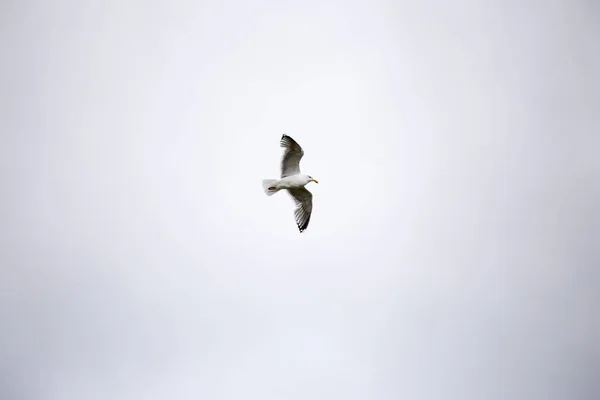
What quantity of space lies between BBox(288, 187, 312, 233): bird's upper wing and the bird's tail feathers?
50cm

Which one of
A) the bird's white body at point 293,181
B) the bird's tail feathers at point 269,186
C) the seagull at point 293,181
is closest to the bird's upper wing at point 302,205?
the seagull at point 293,181

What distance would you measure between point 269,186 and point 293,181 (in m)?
0.52

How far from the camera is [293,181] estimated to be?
603 inches

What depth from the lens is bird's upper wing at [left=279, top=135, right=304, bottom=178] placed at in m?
15.0

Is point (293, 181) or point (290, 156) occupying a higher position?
point (290, 156)

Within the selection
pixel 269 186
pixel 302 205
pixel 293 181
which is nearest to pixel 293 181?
pixel 293 181

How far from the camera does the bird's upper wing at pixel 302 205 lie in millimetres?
15719

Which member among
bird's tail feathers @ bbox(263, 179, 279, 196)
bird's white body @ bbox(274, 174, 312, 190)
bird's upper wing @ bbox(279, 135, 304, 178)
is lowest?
bird's tail feathers @ bbox(263, 179, 279, 196)

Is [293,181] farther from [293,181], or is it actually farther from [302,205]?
[302,205]

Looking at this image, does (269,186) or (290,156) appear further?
(269,186)

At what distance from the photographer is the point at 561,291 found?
197 feet

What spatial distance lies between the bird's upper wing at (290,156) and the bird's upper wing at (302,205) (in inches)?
18.0

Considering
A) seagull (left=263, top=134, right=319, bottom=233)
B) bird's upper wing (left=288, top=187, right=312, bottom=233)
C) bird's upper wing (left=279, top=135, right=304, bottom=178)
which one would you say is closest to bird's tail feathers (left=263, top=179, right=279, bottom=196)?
seagull (left=263, top=134, right=319, bottom=233)

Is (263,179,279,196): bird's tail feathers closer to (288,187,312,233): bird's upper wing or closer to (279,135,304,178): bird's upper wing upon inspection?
(279,135,304,178): bird's upper wing
